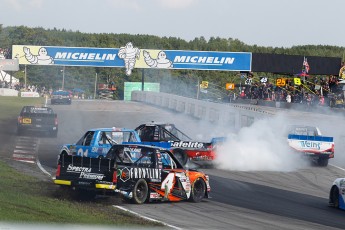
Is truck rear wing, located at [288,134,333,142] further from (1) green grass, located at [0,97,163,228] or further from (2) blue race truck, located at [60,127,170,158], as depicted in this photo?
(1) green grass, located at [0,97,163,228]

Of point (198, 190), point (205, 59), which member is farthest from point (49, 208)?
point (205, 59)

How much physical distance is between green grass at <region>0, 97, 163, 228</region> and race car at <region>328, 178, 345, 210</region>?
16.9 feet

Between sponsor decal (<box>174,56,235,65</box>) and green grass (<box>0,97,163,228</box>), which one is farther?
sponsor decal (<box>174,56,235,65</box>)

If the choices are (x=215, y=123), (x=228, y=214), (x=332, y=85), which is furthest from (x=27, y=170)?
(x=332, y=85)

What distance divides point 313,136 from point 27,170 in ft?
35.4

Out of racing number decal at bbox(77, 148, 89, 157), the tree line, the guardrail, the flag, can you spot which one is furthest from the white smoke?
the tree line

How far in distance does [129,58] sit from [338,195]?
50.5m

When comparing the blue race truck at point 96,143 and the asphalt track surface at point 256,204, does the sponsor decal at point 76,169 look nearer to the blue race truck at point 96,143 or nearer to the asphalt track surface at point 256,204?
the asphalt track surface at point 256,204

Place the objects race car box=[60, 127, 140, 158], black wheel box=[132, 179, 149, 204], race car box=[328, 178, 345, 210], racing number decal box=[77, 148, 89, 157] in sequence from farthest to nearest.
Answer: racing number decal box=[77, 148, 89, 157], race car box=[60, 127, 140, 158], race car box=[328, 178, 345, 210], black wheel box=[132, 179, 149, 204]

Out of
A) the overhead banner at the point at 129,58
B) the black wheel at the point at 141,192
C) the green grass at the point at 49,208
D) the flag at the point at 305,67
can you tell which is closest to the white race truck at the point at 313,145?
the green grass at the point at 49,208

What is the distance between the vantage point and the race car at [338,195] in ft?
55.4

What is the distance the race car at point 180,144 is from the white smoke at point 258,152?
46cm

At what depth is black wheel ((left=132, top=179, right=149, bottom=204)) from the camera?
1527cm

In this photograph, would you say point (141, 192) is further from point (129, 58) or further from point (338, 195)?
point (129, 58)
